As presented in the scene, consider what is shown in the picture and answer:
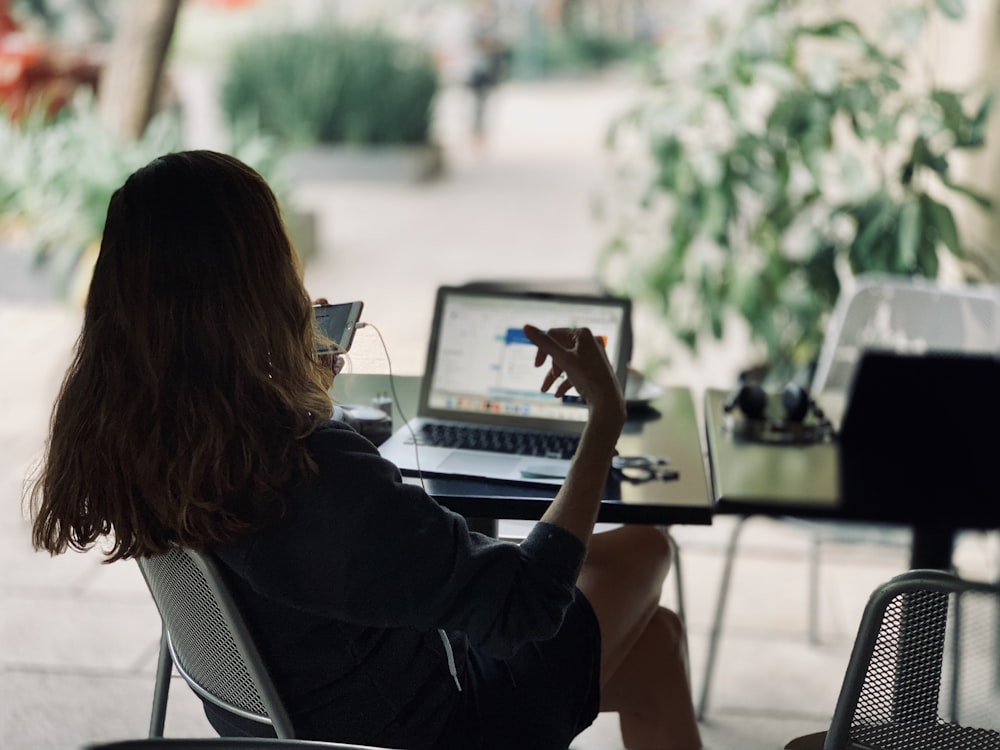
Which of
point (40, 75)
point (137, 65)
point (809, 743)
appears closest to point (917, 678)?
point (809, 743)

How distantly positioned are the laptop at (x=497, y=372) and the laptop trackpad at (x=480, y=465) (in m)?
0.05

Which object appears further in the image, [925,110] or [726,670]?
[925,110]

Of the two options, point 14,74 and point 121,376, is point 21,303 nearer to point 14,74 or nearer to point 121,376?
point 14,74

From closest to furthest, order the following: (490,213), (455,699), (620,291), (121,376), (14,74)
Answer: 1. (121,376)
2. (455,699)
3. (620,291)
4. (14,74)
5. (490,213)

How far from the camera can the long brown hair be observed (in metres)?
1.38

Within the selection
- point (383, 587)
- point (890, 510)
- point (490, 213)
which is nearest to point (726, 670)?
point (890, 510)

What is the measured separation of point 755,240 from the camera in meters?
3.78

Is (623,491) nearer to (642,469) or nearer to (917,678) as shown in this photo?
(642,469)

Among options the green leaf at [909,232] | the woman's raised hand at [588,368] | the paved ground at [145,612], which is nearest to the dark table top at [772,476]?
the woman's raised hand at [588,368]

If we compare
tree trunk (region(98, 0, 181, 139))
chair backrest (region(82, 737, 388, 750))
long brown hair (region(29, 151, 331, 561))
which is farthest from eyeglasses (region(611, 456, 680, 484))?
tree trunk (region(98, 0, 181, 139))

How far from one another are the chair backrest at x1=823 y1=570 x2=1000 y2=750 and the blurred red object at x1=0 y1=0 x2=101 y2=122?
6795mm

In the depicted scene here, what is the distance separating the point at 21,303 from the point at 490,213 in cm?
386

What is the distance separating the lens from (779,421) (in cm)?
227

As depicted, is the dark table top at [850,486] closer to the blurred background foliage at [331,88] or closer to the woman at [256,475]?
the woman at [256,475]
